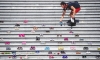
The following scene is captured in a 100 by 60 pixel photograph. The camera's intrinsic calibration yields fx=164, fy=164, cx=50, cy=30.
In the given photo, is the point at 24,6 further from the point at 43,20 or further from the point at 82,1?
the point at 82,1

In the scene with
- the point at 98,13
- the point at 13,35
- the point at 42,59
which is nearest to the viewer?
the point at 42,59

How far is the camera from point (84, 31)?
9.97 meters

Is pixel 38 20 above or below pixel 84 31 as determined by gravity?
above

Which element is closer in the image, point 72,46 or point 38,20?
point 72,46

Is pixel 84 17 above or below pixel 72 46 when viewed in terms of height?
above

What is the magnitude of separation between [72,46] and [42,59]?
189 cm

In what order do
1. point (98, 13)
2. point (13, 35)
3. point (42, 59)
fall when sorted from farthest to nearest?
1. point (98, 13)
2. point (13, 35)
3. point (42, 59)

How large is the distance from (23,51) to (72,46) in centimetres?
286

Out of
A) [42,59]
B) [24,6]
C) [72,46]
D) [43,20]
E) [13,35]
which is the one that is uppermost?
[24,6]

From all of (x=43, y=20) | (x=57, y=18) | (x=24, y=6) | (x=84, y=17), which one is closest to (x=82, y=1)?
(x=84, y=17)

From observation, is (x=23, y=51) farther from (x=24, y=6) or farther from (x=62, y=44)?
(x=24, y=6)

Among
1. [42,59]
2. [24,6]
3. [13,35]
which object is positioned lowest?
[42,59]

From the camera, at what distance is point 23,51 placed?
31.2 feet

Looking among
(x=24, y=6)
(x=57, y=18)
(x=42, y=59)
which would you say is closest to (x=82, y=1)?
(x=57, y=18)
